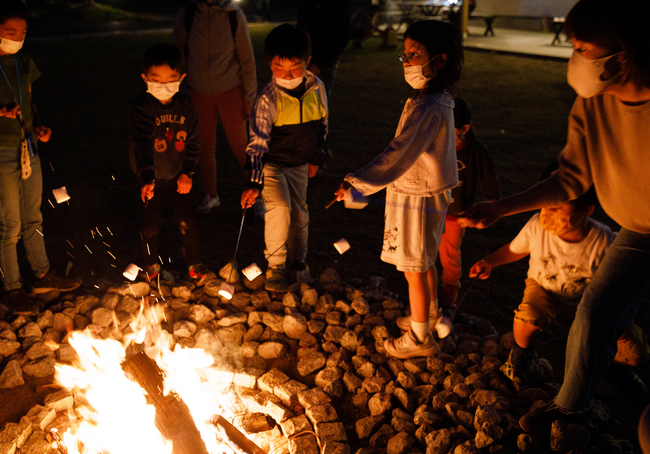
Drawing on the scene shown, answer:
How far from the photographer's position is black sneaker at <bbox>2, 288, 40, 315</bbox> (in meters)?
3.65

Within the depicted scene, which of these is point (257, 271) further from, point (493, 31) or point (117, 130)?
point (493, 31)

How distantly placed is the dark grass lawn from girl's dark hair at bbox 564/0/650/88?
1931 mm

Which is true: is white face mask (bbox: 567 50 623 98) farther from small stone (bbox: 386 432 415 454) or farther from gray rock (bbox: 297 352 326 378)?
gray rock (bbox: 297 352 326 378)

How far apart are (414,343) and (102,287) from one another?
221 centimetres

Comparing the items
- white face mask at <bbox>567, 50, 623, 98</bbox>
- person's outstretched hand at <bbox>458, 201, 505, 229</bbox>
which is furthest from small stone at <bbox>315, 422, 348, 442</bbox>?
white face mask at <bbox>567, 50, 623, 98</bbox>

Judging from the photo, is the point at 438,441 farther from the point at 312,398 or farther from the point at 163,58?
the point at 163,58

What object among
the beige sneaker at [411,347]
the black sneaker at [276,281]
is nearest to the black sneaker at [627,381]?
the beige sneaker at [411,347]

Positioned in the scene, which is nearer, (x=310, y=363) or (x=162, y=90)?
(x=310, y=363)

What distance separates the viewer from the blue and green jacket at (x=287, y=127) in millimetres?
3711

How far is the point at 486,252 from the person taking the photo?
4875 mm

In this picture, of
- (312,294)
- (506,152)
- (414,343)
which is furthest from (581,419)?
(506,152)

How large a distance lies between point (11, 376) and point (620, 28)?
11.2ft

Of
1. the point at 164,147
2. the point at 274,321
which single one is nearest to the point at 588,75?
the point at 274,321

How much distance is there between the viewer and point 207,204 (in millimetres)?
5465
